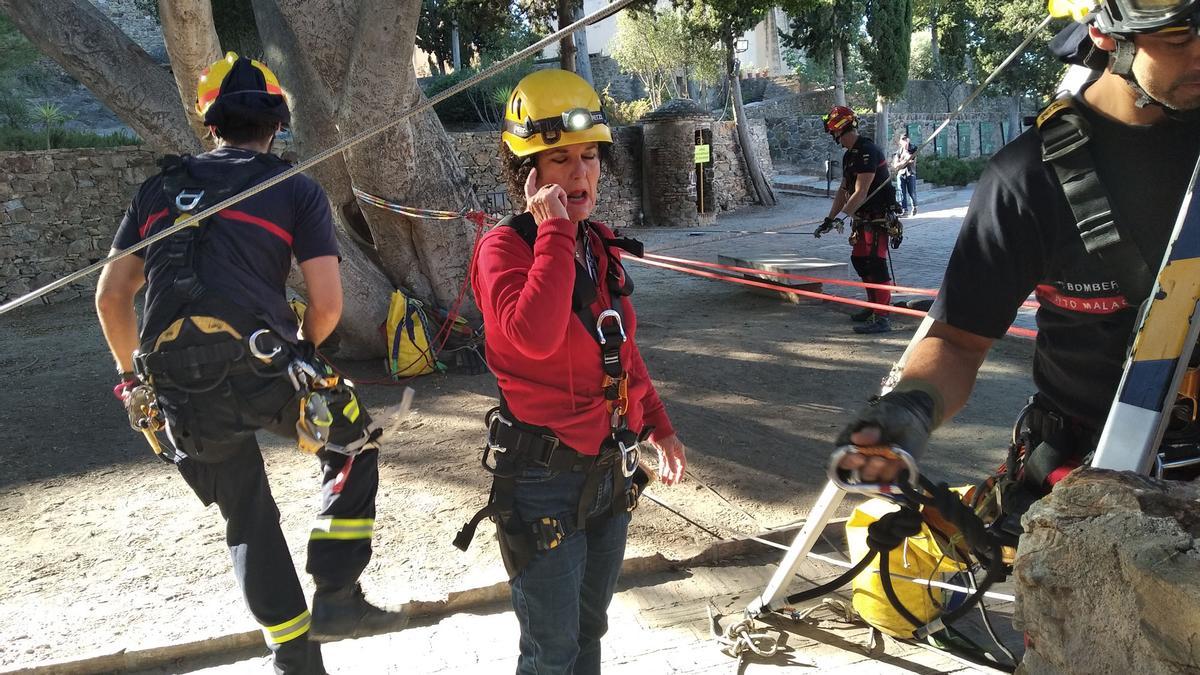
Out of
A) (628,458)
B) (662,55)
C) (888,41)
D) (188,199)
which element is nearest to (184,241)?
(188,199)

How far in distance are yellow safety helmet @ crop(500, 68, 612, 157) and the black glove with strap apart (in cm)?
102

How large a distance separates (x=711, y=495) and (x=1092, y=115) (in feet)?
10.2

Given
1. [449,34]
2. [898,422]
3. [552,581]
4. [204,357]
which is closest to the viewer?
[898,422]

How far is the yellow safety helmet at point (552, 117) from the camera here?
2.31 meters

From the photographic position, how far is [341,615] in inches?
111

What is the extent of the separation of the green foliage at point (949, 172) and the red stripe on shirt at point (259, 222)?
28.5 metres

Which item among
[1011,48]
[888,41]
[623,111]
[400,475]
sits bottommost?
[400,475]

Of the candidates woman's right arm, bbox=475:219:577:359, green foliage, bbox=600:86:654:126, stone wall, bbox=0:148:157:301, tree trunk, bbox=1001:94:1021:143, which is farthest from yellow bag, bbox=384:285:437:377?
Result: tree trunk, bbox=1001:94:1021:143

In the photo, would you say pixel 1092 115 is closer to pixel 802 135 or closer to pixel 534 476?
pixel 534 476

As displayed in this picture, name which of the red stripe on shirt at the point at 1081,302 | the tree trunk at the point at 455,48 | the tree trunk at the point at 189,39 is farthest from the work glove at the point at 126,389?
the tree trunk at the point at 455,48

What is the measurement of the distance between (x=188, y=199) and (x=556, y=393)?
1.34m

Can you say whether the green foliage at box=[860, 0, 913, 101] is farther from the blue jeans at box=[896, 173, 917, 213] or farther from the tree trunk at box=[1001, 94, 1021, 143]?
the tree trunk at box=[1001, 94, 1021, 143]

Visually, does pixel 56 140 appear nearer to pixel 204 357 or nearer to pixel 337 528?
pixel 204 357

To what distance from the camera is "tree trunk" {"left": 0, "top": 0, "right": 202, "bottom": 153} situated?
658cm
